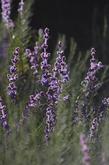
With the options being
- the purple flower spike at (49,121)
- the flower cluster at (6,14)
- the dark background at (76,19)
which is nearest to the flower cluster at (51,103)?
the purple flower spike at (49,121)

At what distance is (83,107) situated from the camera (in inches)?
116

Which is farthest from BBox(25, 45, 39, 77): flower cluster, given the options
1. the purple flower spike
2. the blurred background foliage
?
the purple flower spike

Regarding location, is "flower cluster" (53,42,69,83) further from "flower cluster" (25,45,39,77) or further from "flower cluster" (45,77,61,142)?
"flower cluster" (25,45,39,77)

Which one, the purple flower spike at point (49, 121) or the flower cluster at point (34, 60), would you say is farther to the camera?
the flower cluster at point (34, 60)

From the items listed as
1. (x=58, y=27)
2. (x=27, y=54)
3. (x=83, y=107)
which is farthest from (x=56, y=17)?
(x=83, y=107)

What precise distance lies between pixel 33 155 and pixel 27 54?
1040 mm

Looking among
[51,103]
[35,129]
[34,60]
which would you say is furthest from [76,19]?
[35,129]

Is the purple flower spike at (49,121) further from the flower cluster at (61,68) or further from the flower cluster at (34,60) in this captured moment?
the flower cluster at (34,60)

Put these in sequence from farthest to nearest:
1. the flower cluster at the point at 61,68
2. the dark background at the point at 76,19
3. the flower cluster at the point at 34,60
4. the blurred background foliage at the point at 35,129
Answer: the dark background at the point at 76,19
the flower cluster at the point at 34,60
the flower cluster at the point at 61,68
the blurred background foliage at the point at 35,129

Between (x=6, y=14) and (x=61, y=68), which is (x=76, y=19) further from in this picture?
(x=61, y=68)

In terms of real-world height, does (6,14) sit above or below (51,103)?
above

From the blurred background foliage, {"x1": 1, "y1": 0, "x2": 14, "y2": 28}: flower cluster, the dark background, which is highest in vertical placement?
the dark background

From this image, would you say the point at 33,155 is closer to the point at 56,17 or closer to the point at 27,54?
the point at 27,54

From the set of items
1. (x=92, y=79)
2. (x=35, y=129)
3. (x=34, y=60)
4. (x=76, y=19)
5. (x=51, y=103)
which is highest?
(x=76, y=19)
